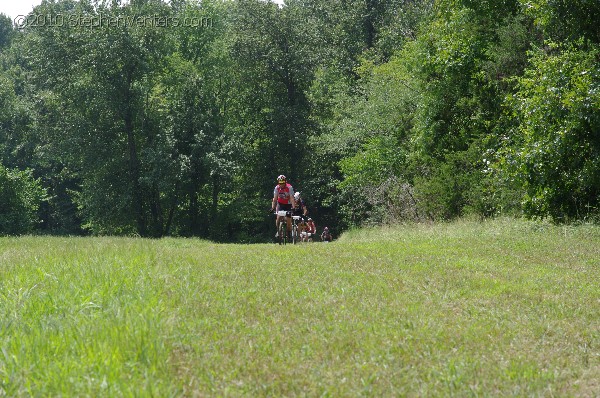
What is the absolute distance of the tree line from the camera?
2633 cm

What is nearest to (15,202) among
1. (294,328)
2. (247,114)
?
(247,114)

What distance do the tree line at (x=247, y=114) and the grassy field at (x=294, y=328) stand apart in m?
14.8

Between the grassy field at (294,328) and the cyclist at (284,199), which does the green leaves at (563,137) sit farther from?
the cyclist at (284,199)

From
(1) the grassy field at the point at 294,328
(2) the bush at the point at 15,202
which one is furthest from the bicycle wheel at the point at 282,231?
(2) the bush at the point at 15,202

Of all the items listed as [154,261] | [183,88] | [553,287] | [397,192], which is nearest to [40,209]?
[183,88]

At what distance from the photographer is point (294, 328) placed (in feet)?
24.2

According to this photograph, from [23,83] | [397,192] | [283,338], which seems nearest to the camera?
[283,338]

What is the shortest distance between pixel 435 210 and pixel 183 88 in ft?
77.6

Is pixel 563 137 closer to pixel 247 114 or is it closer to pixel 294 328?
pixel 294 328

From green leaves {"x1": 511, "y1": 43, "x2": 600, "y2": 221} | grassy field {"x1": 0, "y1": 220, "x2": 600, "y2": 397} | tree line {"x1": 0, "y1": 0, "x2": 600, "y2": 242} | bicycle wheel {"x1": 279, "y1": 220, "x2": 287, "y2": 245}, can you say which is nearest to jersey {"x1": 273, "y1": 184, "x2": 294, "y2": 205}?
bicycle wheel {"x1": 279, "y1": 220, "x2": 287, "y2": 245}

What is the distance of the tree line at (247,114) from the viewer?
26328 millimetres

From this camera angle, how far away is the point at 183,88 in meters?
45.0

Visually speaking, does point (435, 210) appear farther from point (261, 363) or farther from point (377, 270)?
point (261, 363)

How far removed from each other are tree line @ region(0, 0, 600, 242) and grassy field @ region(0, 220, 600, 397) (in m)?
14.8
